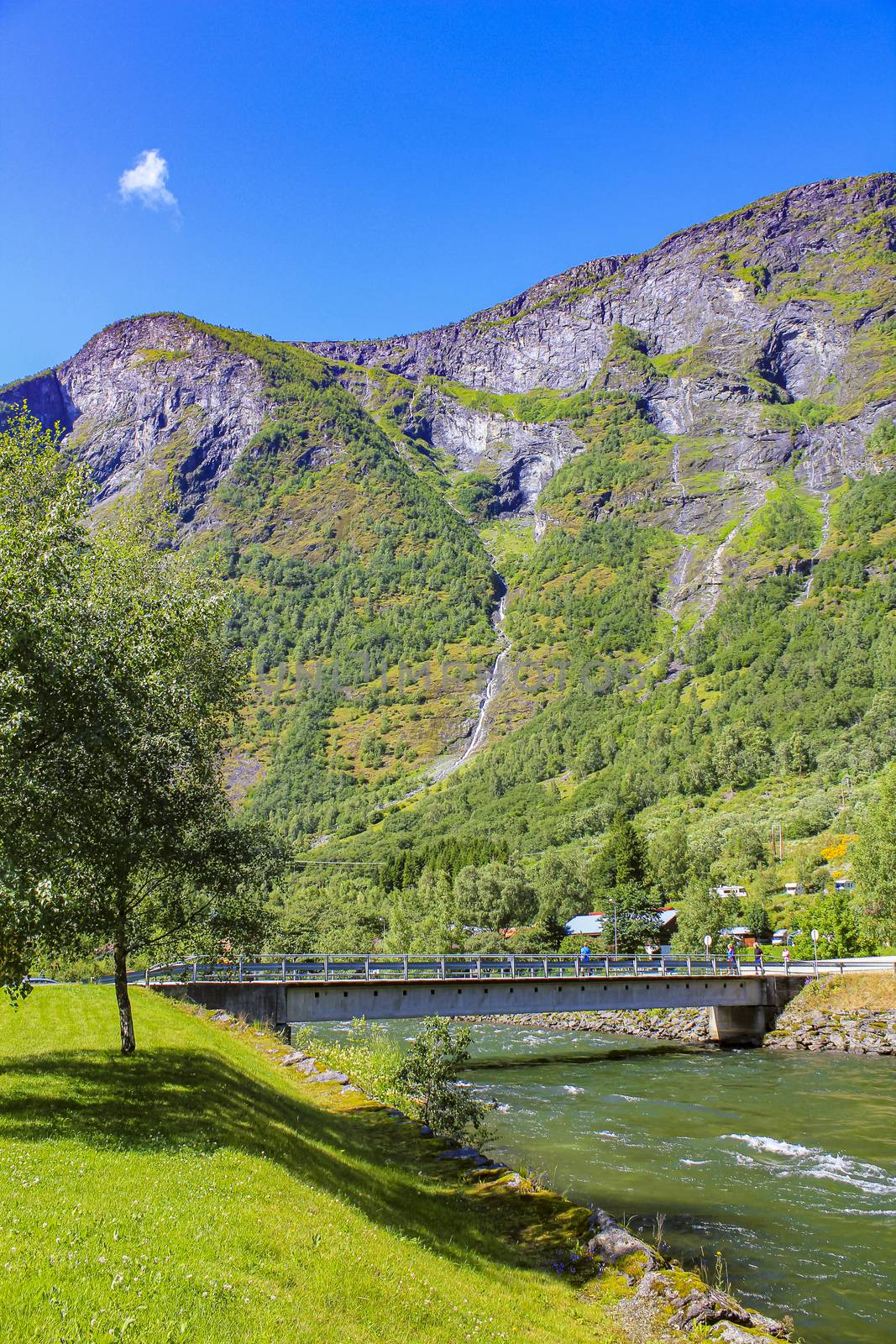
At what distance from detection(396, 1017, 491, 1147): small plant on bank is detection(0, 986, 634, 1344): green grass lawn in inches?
175

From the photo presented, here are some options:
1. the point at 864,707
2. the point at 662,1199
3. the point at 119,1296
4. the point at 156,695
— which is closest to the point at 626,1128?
the point at 662,1199

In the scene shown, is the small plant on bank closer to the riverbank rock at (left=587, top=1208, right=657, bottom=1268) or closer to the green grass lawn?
the green grass lawn

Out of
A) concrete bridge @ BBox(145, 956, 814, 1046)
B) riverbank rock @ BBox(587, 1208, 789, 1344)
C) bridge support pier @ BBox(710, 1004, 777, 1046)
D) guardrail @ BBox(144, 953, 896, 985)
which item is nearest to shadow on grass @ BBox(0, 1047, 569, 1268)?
riverbank rock @ BBox(587, 1208, 789, 1344)

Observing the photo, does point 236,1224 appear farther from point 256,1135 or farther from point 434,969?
point 434,969

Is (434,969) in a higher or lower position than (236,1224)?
Answer: lower

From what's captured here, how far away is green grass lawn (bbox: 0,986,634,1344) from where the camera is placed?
7.90 metres

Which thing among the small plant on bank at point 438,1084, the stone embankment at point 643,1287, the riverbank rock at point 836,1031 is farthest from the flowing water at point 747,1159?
the stone embankment at point 643,1287

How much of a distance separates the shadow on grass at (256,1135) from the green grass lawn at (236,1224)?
0.06 metres

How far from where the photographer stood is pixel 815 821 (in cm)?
13512

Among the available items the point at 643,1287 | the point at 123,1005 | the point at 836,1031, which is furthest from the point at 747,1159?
the point at 836,1031

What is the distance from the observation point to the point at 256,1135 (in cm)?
1524

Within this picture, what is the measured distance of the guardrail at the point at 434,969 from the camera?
4403cm

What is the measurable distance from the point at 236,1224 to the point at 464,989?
125 feet

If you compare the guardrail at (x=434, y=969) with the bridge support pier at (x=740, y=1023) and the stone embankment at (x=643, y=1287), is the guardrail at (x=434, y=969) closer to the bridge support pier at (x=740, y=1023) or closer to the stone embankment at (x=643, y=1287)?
the bridge support pier at (x=740, y=1023)
